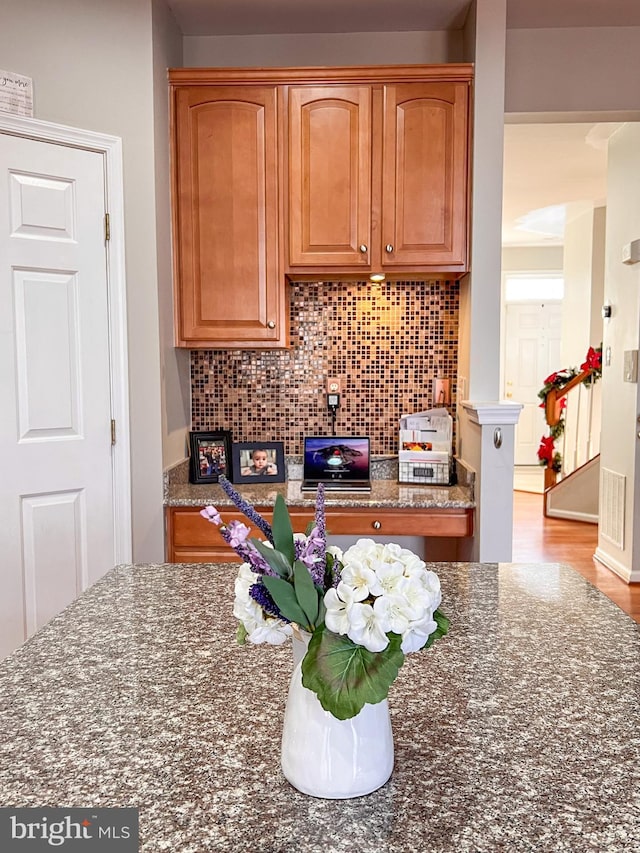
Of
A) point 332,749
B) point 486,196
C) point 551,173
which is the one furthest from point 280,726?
point 551,173

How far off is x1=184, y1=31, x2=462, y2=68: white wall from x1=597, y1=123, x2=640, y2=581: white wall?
6.06 ft

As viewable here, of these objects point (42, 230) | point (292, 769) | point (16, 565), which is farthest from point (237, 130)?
point (292, 769)

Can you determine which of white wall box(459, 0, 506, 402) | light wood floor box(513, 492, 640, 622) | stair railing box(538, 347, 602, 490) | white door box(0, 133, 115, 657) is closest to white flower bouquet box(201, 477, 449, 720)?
white door box(0, 133, 115, 657)

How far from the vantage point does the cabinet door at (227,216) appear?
281 centimetres

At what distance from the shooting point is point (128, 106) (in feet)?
8.50

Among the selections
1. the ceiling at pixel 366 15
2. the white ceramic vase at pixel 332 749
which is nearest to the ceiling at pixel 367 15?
the ceiling at pixel 366 15

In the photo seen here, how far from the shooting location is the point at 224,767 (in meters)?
0.83

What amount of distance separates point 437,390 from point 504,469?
0.69 meters

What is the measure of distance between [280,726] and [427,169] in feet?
8.01

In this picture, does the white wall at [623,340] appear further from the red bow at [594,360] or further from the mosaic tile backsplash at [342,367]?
the mosaic tile backsplash at [342,367]

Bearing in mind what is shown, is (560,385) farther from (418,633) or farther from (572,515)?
(418,633)

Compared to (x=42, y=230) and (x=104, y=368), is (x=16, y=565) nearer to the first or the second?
(x=104, y=368)

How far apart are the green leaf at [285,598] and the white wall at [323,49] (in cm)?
297

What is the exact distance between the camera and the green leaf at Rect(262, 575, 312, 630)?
0.72 meters
